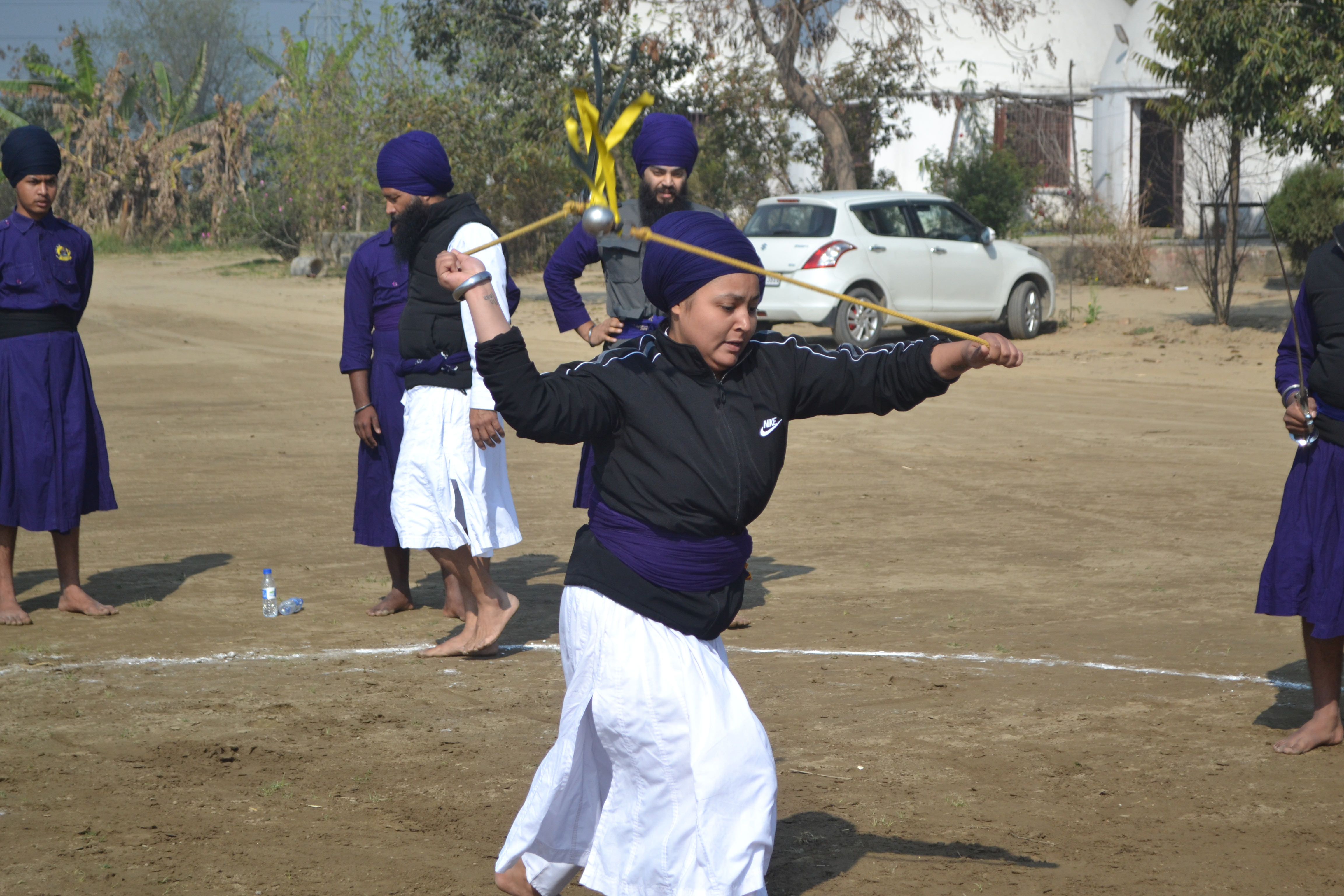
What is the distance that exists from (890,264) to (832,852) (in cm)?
1313

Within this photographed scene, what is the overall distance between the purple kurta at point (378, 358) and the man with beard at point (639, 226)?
70 centimetres

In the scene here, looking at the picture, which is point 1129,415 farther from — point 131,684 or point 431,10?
point 431,10

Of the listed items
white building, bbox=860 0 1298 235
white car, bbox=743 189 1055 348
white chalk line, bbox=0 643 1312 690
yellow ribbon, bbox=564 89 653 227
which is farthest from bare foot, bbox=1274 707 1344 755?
white building, bbox=860 0 1298 235

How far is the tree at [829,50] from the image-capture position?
21.5m

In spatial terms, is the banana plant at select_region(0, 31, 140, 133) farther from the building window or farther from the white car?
the white car

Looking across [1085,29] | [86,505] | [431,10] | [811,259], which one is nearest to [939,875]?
[86,505]

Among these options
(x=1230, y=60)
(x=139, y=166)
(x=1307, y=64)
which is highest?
(x=139, y=166)

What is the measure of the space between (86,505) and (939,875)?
4474 mm

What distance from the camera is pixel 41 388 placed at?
627cm

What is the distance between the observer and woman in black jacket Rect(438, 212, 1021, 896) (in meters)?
2.96

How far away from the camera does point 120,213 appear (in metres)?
37.8

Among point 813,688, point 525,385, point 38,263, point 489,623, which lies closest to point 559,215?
point 525,385

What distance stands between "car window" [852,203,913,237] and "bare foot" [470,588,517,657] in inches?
454

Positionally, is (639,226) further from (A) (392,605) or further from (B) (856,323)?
(B) (856,323)
